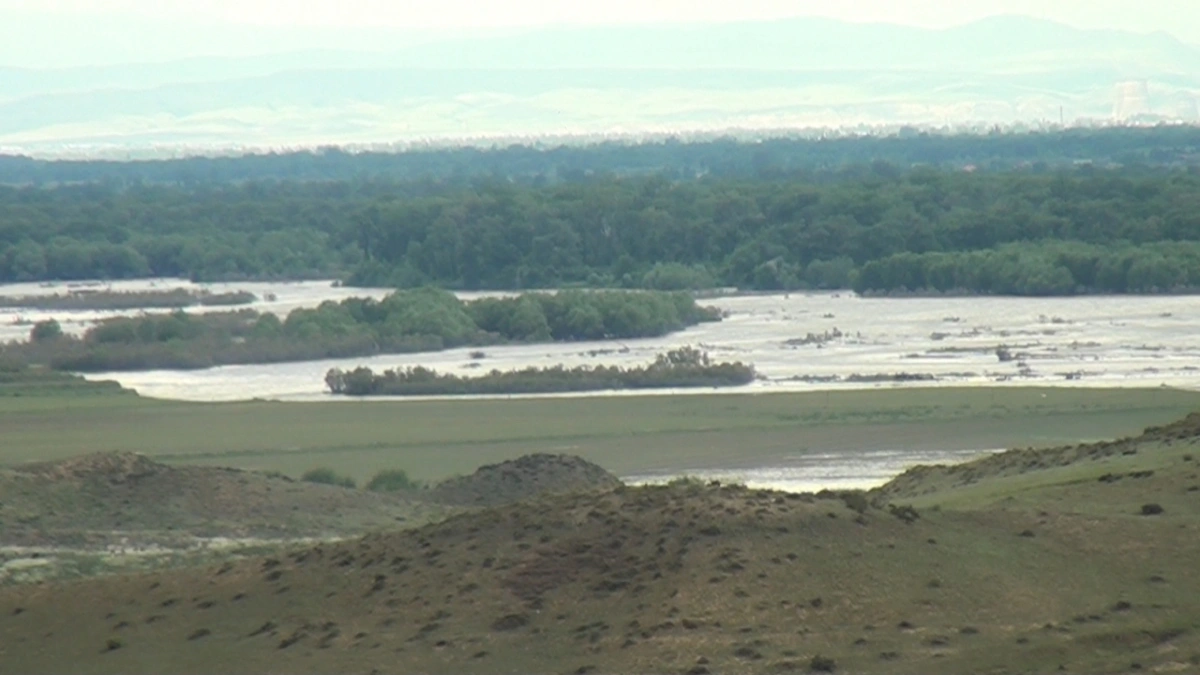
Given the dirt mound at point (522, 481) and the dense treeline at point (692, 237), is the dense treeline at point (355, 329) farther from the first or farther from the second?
the dirt mound at point (522, 481)

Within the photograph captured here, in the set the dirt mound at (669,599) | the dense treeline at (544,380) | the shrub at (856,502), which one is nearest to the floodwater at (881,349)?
the dense treeline at (544,380)

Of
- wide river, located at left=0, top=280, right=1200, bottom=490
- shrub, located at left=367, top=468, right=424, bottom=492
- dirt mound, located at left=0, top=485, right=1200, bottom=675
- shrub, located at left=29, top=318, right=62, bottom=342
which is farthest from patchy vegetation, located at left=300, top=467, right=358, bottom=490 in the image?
shrub, located at left=29, top=318, right=62, bottom=342

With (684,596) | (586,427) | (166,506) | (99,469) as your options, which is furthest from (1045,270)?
(684,596)

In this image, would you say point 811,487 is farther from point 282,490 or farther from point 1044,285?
point 1044,285

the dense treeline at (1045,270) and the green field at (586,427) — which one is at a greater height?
the green field at (586,427)

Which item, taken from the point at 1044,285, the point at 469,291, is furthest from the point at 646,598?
the point at 469,291

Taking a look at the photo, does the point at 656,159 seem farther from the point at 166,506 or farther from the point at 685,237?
the point at 166,506
